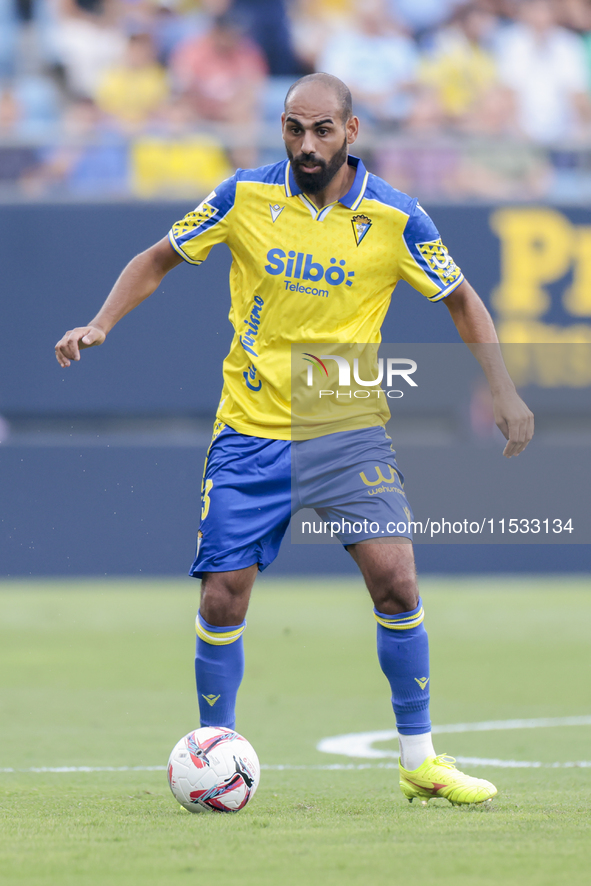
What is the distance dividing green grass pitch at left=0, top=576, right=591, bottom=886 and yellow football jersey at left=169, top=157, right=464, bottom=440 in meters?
1.36

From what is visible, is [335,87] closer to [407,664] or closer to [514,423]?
[514,423]

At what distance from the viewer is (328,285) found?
14.0ft

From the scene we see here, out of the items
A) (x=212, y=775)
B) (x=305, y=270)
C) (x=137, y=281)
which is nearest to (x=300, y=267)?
(x=305, y=270)

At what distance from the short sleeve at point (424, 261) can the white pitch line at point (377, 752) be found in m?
2.02

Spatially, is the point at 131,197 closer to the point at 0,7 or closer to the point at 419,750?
the point at 0,7

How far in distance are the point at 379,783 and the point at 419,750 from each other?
0.59m

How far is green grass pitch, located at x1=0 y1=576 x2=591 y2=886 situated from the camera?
3.17 m

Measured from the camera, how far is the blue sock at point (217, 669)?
428 centimetres

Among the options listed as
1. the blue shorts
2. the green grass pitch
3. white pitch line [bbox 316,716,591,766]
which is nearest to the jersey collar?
the blue shorts

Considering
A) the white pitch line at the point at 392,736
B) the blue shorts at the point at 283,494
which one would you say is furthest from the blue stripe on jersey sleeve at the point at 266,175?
the white pitch line at the point at 392,736

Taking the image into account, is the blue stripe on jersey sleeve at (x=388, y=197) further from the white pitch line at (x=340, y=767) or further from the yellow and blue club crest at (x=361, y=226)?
the white pitch line at (x=340, y=767)

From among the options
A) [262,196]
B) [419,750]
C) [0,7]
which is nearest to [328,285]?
[262,196]

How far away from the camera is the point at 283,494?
14.0 feet

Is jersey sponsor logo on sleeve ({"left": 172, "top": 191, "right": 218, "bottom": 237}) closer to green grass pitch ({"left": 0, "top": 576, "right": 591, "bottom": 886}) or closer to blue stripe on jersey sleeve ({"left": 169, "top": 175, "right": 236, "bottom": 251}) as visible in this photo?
blue stripe on jersey sleeve ({"left": 169, "top": 175, "right": 236, "bottom": 251})
